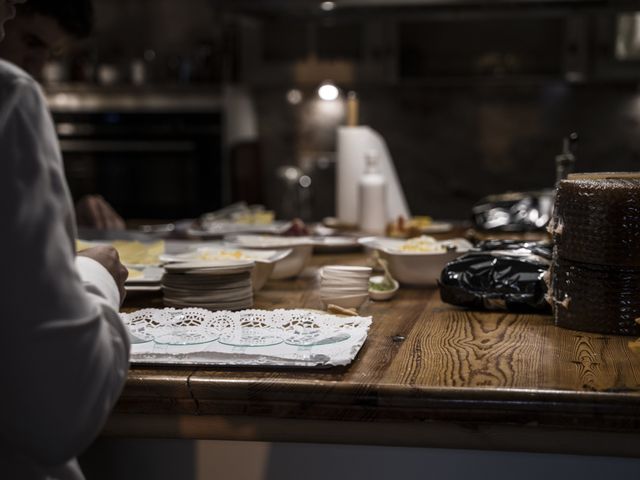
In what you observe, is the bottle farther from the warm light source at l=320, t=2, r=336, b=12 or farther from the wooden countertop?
the wooden countertop

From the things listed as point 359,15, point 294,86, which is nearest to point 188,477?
point 359,15

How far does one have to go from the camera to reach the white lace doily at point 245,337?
134cm

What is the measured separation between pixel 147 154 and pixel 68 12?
3.34 meters

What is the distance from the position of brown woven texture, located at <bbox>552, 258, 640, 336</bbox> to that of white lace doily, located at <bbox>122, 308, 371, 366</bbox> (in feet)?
1.20

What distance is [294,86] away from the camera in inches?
242

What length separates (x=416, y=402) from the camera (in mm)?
1212

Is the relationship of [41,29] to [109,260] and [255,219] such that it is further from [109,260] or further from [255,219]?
[109,260]

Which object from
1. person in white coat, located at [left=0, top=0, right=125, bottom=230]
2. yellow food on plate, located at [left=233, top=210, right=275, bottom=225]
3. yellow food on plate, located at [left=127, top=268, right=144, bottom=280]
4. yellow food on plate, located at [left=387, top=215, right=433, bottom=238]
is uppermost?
person in white coat, located at [left=0, top=0, right=125, bottom=230]

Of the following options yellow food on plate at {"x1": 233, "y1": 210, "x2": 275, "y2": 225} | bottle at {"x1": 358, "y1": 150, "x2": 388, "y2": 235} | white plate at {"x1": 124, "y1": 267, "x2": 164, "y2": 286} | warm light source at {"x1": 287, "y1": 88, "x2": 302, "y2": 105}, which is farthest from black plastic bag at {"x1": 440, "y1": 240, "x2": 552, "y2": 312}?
warm light source at {"x1": 287, "y1": 88, "x2": 302, "y2": 105}

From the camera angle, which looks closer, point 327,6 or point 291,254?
point 291,254

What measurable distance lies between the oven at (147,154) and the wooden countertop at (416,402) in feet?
15.0

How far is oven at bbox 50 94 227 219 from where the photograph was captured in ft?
19.2

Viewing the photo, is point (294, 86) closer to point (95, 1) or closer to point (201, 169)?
point (201, 169)

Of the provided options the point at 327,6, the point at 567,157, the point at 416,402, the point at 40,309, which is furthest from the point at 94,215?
the point at 40,309
